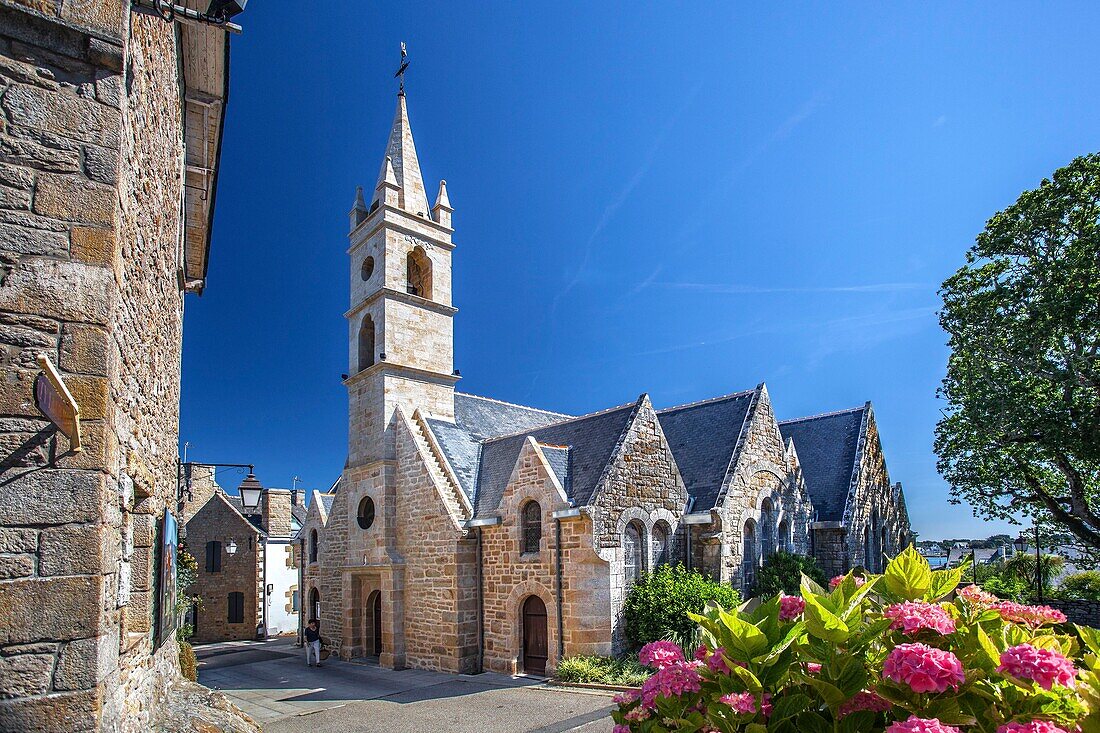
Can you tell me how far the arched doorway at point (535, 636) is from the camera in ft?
51.2

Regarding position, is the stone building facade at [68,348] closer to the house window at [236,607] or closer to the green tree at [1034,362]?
the green tree at [1034,362]

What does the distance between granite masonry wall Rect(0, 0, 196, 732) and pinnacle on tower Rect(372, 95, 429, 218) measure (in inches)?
699

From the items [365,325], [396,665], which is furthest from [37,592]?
[365,325]

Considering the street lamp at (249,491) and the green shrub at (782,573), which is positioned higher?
the street lamp at (249,491)

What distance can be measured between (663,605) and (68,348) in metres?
13.3

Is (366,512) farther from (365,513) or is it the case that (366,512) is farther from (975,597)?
(975,597)

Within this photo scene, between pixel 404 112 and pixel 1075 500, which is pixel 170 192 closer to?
pixel 404 112

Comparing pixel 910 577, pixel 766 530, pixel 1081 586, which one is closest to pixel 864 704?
pixel 910 577

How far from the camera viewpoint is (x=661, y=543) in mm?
16391

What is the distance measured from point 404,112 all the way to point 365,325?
784 centimetres

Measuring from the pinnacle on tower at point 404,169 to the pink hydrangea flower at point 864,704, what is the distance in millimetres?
20413

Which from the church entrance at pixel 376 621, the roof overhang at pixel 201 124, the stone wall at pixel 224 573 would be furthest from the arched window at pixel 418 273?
the stone wall at pixel 224 573

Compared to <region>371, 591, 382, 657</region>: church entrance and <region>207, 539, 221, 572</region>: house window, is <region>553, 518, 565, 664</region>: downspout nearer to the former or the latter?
<region>371, 591, 382, 657</region>: church entrance

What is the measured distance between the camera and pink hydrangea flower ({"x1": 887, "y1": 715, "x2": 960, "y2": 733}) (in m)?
2.25
